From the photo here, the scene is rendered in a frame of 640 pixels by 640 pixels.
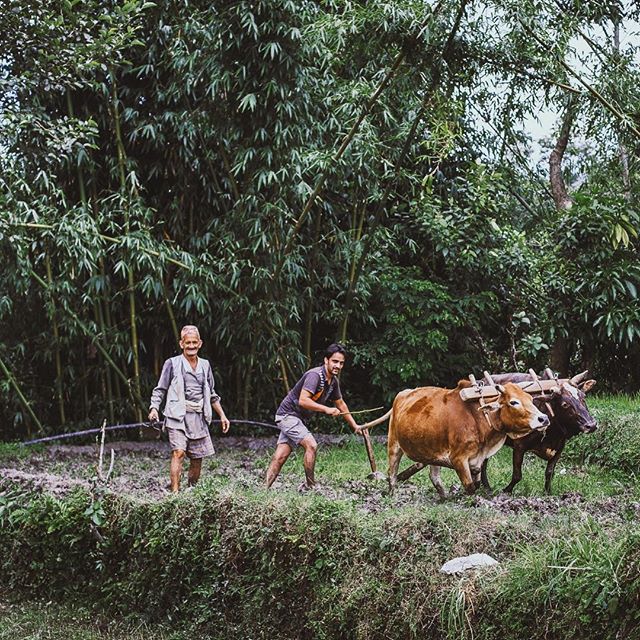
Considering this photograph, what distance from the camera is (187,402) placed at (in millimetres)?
7906

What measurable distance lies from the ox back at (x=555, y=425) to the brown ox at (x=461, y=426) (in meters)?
0.41

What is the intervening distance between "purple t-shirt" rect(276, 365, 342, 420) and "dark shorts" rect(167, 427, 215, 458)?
653 mm

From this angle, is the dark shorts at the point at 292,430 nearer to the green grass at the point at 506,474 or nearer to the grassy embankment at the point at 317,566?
the grassy embankment at the point at 317,566

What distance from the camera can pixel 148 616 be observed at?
6.10m

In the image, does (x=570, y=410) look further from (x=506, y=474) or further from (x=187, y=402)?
(x=187, y=402)

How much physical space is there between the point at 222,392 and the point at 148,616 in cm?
684

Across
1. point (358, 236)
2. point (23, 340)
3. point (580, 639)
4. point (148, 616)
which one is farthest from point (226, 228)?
point (580, 639)

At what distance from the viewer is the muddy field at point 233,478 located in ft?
21.9

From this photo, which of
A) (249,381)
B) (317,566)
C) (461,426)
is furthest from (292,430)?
(249,381)

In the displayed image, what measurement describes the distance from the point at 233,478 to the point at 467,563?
176 inches

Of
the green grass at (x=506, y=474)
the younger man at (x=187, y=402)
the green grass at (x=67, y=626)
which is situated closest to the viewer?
the green grass at (x=67, y=626)

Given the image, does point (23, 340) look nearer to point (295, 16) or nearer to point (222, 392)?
point (222, 392)

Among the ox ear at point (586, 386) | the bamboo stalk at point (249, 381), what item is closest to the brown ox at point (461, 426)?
the ox ear at point (586, 386)

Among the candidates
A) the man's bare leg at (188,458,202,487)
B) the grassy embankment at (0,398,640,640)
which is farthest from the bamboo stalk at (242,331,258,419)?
the grassy embankment at (0,398,640,640)
